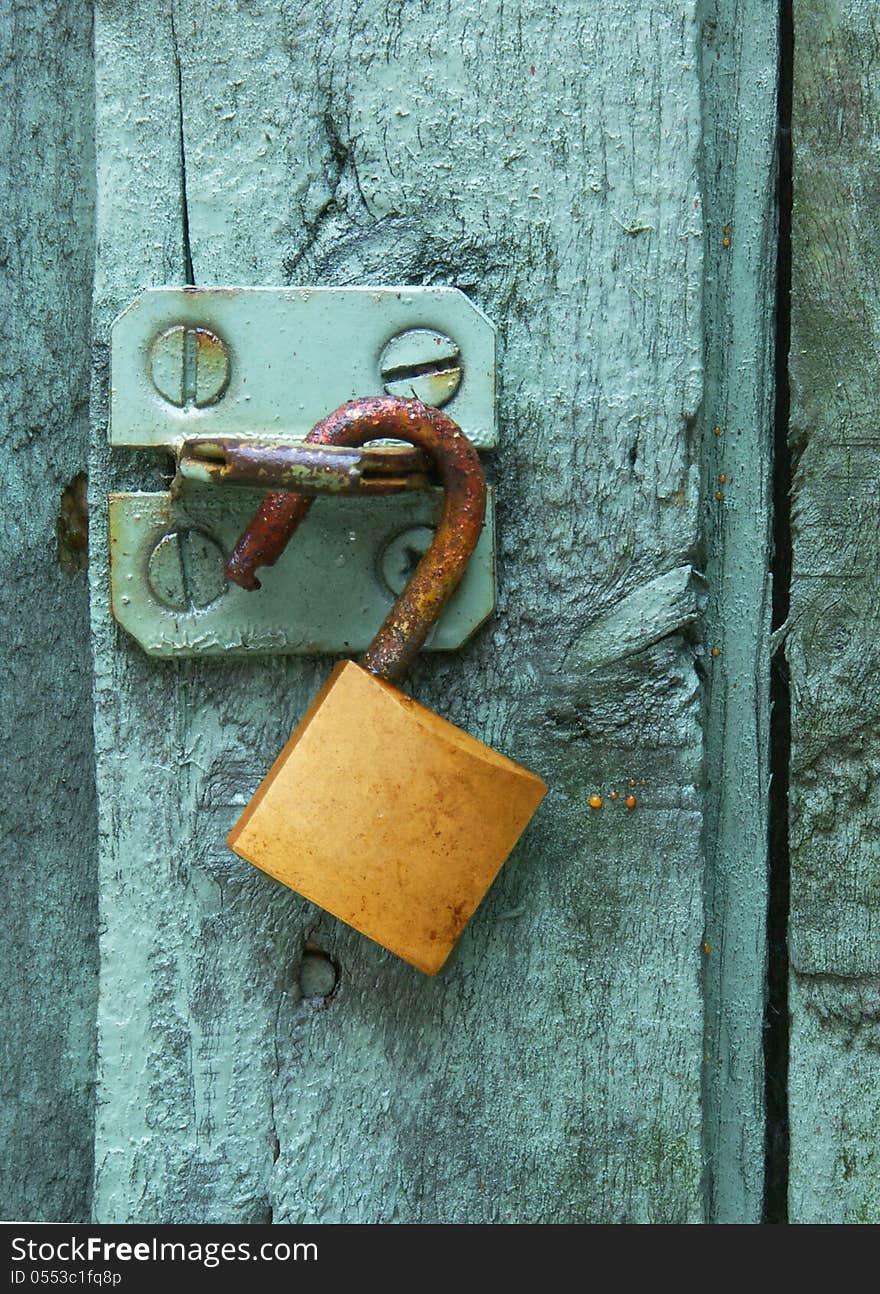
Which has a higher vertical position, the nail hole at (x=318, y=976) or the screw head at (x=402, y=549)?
the screw head at (x=402, y=549)

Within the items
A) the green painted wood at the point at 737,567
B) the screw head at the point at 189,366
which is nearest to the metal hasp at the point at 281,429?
the screw head at the point at 189,366

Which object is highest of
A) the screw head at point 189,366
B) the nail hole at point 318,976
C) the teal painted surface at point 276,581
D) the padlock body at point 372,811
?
the screw head at point 189,366

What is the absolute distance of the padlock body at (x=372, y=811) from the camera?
508 millimetres

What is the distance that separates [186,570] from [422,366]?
0.17 metres

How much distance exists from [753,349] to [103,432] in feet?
1.24

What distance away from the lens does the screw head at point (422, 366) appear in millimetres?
565

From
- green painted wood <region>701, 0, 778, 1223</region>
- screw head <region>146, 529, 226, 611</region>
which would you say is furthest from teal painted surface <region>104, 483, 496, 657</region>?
green painted wood <region>701, 0, 778, 1223</region>

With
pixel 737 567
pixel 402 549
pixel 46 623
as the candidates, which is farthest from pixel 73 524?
pixel 737 567

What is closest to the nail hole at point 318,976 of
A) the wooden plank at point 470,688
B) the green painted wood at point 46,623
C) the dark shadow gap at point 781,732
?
the wooden plank at point 470,688

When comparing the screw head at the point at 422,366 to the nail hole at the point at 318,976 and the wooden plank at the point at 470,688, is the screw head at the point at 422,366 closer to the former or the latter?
the wooden plank at the point at 470,688

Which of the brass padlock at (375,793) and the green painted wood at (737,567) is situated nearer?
the brass padlock at (375,793)

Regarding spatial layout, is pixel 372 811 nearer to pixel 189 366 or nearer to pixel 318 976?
pixel 318 976

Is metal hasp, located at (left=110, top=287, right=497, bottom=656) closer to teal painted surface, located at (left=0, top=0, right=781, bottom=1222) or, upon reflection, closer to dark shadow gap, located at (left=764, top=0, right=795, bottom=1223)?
teal painted surface, located at (left=0, top=0, right=781, bottom=1222)

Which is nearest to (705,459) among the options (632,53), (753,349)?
(753,349)
